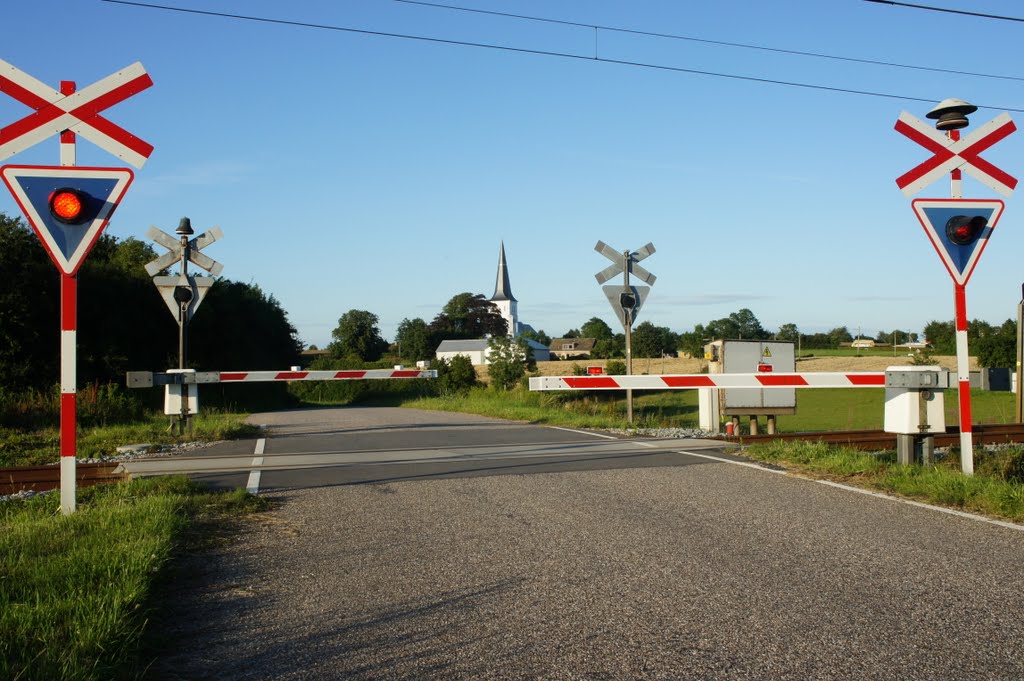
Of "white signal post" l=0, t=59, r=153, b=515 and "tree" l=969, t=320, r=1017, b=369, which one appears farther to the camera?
"tree" l=969, t=320, r=1017, b=369

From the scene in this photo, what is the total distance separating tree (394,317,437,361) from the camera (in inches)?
5556

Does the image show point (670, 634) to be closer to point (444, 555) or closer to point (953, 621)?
point (953, 621)

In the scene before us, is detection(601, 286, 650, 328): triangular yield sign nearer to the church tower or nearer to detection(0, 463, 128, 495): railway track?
detection(0, 463, 128, 495): railway track

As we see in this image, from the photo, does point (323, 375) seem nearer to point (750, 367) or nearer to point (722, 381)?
point (750, 367)

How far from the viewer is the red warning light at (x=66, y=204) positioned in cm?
691

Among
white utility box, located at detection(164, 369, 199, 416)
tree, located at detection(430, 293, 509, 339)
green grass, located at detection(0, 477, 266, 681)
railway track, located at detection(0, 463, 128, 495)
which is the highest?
tree, located at detection(430, 293, 509, 339)

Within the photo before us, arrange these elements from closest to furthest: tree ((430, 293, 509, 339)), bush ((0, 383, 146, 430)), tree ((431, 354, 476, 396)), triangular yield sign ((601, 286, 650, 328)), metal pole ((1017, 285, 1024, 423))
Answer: triangular yield sign ((601, 286, 650, 328)) → bush ((0, 383, 146, 430)) → metal pole ((1017, 285, 1024, 423)) → tree ((431, 354, 476, 396)) → tree ((430, 293, 509, 339))

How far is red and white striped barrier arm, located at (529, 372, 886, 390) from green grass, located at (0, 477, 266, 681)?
569 centimetres

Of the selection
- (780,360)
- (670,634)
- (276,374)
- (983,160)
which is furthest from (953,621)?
(276,374)

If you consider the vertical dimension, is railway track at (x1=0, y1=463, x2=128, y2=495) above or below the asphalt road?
above

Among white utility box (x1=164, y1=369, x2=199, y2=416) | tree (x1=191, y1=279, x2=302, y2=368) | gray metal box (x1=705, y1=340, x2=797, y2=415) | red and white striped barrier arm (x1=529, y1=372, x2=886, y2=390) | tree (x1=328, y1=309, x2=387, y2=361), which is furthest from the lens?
tree (x1=328, y1=309, x2=387, y2=361)

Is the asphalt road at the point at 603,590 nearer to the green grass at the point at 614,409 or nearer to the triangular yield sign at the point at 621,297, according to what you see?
the green grass at the point at 614,409

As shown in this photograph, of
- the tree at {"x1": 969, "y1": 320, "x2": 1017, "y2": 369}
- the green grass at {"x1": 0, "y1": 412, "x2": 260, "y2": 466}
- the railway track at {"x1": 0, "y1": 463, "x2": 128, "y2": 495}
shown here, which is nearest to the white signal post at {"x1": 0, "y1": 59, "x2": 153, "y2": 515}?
the railway track at {"x1": 0, "y1": 463, "x2": 128, "y2": 495}

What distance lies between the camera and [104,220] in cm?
708
